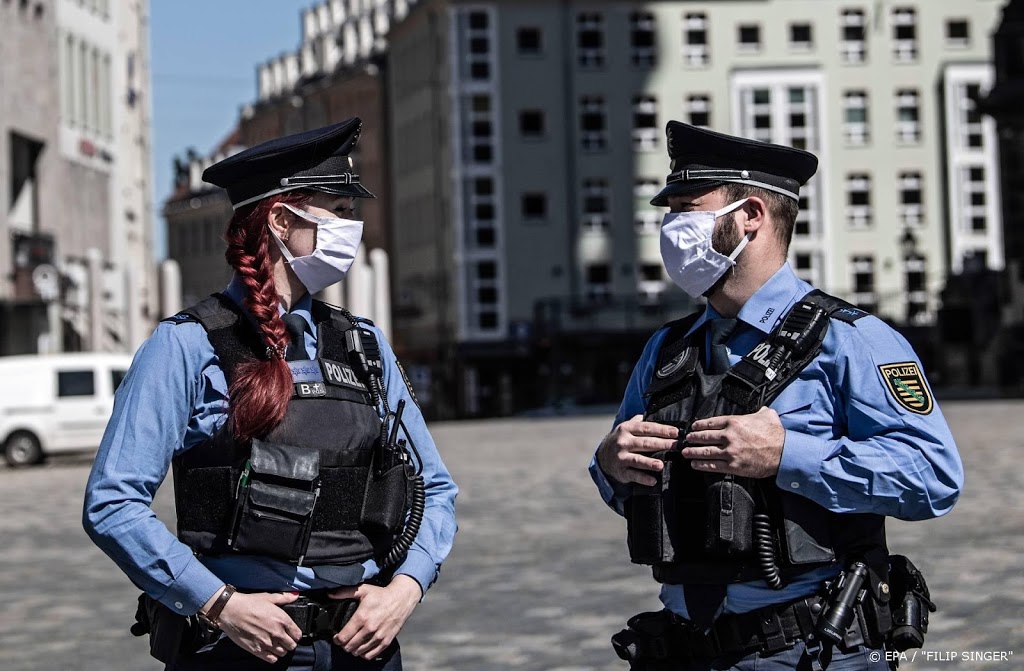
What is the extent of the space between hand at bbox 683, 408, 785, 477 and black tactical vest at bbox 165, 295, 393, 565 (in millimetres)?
770

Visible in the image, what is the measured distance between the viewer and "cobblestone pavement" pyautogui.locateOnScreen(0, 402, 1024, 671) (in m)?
10.5

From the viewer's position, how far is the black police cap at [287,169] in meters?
4.75

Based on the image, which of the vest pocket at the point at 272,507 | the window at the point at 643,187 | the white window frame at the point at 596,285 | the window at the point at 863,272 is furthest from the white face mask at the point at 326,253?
the window at the point at 863,272

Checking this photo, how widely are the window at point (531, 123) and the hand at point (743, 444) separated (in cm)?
7737

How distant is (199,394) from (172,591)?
0.46 metres

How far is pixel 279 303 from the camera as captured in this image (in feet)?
15.3

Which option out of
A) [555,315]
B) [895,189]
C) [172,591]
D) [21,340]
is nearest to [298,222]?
[172,591]

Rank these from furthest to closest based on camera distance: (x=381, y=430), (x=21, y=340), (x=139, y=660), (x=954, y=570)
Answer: (x=21, y=340)
(x=954, y=570)
(x=139, y=660)
(x=381, y=430)

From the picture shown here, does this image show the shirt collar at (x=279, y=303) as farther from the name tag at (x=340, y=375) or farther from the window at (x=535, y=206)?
the window at (x=535, y=206)

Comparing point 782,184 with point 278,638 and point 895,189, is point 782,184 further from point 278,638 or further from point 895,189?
point 895,189

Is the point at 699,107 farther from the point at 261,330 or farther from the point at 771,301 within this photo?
the point at 261,330

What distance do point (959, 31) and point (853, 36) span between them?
14.1ft

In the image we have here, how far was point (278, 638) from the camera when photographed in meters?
4.34

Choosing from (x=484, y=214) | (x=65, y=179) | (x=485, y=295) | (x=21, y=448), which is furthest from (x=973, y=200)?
(x=21, y=448)
